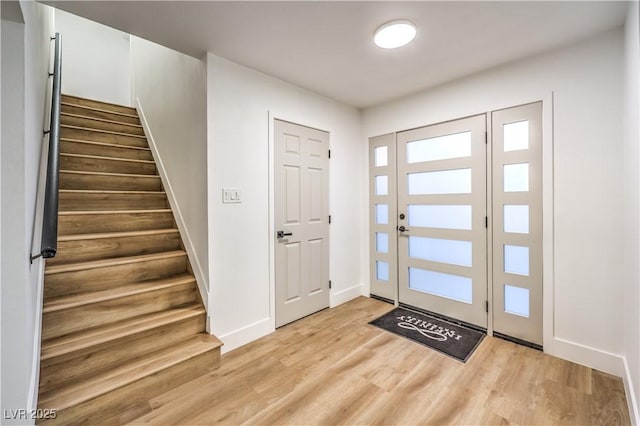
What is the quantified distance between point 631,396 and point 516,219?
1282 mm

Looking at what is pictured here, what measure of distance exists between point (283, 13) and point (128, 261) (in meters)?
2.19

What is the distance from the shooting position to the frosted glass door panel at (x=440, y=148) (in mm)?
2663

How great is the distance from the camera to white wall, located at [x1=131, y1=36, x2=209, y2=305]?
228cm

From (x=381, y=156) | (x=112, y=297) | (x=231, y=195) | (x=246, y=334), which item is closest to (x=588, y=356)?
(x=381, y=156)

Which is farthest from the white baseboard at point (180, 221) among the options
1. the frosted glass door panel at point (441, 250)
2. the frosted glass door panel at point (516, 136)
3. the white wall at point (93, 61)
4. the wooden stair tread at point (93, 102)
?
the frosted glass door panel at point (516, 136)

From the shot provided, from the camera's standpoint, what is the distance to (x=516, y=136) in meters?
2.35

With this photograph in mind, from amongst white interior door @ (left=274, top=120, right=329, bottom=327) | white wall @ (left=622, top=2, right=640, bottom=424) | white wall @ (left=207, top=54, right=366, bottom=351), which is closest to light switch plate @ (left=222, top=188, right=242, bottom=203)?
white wall @ (left=207, top=54, right=366, bottom=351)

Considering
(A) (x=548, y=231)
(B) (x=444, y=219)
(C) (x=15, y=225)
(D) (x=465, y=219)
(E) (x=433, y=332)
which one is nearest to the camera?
(C) (x=15, y=225)

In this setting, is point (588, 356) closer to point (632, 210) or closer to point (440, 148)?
point (632, 210)

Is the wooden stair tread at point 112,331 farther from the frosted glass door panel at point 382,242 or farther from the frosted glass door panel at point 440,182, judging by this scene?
the frosted glass door panel at point 440,182

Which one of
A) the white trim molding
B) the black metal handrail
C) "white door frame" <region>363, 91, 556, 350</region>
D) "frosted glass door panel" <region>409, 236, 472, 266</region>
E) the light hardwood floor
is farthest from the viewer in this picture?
the white trim molding

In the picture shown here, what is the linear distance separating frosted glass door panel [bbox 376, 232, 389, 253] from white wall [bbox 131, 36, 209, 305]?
2.04m

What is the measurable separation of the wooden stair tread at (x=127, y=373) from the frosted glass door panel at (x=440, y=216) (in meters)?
2.26

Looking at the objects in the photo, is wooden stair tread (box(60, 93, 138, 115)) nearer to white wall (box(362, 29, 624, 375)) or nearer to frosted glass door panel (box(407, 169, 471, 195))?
frosted glass door panel (box(407, 169, 471, 195))
